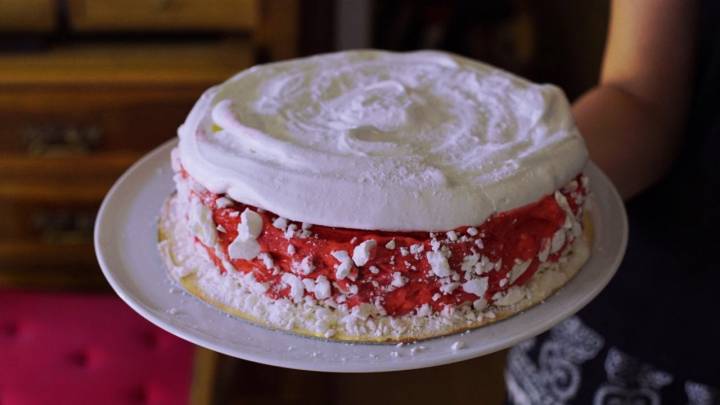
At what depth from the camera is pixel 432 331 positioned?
790mm

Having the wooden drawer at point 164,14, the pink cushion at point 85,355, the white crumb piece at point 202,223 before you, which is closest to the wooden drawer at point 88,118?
the wooden drawer at point 164,14

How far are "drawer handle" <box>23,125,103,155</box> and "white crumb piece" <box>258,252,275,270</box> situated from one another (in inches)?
44.8

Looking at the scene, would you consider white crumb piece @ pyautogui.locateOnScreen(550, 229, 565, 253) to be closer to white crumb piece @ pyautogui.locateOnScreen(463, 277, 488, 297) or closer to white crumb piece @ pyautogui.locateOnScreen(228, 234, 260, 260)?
white crumb piece @ pyautogui.locateOnScreen(463, 277, 488, 297)

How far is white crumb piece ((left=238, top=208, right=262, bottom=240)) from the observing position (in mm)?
783

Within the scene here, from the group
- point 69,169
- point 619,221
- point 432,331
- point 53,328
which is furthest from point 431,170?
point 69,169

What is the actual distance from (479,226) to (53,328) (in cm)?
106

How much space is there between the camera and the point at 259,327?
2.60ft

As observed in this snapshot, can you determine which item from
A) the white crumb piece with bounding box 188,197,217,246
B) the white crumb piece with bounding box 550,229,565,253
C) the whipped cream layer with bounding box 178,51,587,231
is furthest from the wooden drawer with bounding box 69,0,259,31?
the white crumb piece with bounding box 550,229,565,253

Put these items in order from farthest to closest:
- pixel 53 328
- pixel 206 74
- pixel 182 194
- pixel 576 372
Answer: pixel 206 74 < pixel 53 328 < pixel 576 372 < pixel 182 194

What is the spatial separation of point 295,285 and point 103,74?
1097 mm

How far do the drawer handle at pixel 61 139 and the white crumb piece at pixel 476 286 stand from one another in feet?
4.11

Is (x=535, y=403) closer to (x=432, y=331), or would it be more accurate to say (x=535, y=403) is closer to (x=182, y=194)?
(x=432, y=331)

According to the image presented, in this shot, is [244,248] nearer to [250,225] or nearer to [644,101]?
[250,225]

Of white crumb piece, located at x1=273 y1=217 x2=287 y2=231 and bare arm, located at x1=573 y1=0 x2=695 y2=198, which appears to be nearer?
white crumb piece, located at x1=273 y1=217 x2=287 y2=231
